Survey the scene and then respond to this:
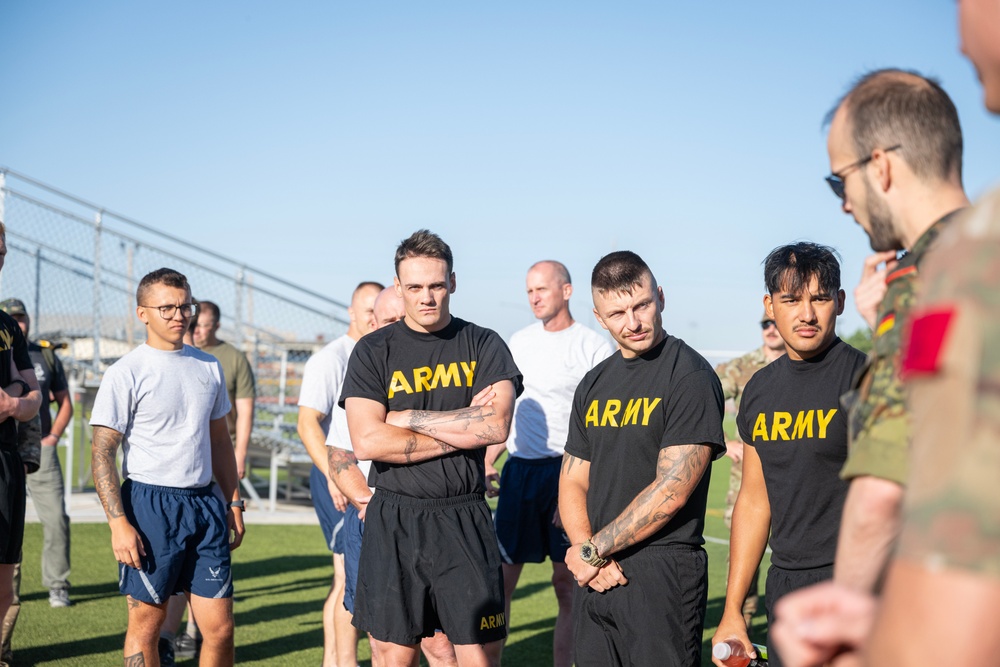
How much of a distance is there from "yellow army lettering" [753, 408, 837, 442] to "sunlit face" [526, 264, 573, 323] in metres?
3.27

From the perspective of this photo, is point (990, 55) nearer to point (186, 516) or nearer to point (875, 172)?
point (875, 172)

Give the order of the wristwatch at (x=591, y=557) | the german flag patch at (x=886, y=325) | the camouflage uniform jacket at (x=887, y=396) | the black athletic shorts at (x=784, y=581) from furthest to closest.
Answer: the wristwatch at (x=591, y=557) < the black athletic shorts at (x=784, y=581) < the german flag patch at (x=886, y=325) < the camouflage uniform jacket at (x=887, y=396)

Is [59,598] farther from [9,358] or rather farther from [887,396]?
[887,396]

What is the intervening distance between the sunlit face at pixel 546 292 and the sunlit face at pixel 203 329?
3111 millimetres

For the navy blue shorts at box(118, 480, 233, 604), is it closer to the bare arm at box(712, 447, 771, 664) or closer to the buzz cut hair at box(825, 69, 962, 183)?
the bare arm at box(712, 447, 771, 664)

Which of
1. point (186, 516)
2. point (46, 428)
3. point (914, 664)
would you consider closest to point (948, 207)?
point (914, 664)

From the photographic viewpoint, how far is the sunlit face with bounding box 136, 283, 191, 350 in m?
5.23

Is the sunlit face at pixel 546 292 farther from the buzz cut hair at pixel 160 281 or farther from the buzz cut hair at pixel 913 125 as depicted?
the buzz cut hair at pixel 913 125

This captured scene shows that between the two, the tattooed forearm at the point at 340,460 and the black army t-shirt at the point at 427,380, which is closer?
the black army t-shirt at the point at 427,380

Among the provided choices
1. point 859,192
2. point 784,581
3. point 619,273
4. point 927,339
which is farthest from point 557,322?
point 927,339

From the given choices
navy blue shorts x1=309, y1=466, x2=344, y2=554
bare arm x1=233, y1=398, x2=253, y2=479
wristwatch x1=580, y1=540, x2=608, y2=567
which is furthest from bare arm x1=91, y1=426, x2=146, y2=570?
bare arm x1=233, y1=398, x2=253, y2=479

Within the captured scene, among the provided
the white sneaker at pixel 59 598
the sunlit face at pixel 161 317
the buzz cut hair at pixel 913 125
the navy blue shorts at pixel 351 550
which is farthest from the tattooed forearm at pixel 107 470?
the buzz cut hair at pixel 913 125

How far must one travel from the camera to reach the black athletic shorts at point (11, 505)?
4961mm

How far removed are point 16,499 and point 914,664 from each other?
505 centimetres
